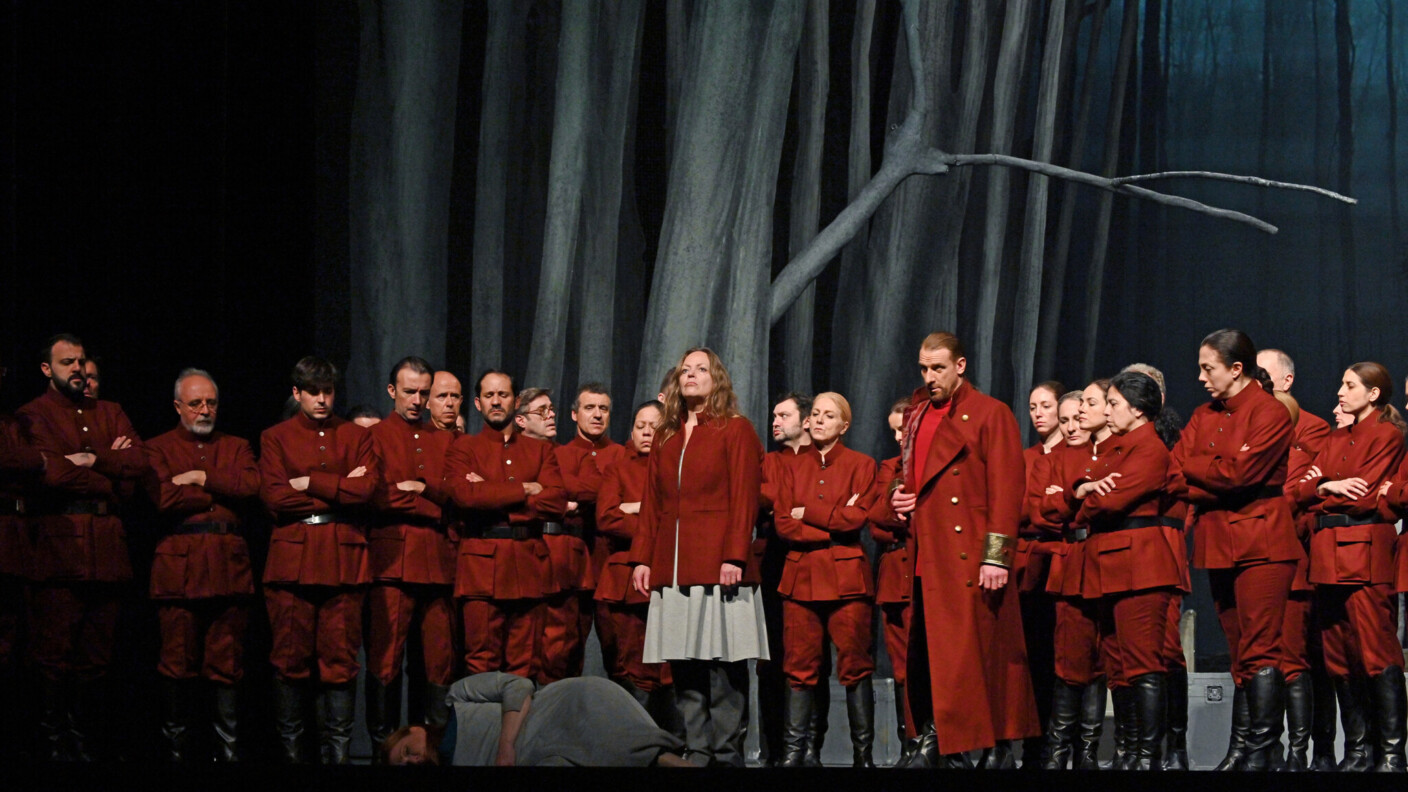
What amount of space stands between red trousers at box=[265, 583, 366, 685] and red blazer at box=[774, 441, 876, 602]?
5.61 feet

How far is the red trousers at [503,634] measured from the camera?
18.2 feet

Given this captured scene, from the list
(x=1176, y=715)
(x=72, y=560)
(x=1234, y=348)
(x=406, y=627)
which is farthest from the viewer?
(x=406, y=627)

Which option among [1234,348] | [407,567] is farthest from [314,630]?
[1234,348]

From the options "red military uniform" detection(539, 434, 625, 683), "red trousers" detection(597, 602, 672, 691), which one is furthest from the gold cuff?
"red military uniform" detection(539, 434, 625, 683)

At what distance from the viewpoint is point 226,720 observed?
534 cm

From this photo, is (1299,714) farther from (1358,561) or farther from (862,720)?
(862,720)

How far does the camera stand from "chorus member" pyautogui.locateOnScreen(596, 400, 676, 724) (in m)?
5.60

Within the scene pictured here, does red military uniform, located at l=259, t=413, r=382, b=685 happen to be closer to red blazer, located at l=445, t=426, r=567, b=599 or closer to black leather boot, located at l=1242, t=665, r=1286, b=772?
red blazer, located at l=445, t=426, r=567, b=599

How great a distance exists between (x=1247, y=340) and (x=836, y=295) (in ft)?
9.53

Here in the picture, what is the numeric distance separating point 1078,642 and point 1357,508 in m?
1.11

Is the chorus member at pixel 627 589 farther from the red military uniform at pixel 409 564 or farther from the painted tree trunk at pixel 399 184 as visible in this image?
the painted tree trunk at pixel 399 184

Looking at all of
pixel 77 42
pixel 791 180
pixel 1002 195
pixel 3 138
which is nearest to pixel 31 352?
pixel 3 138

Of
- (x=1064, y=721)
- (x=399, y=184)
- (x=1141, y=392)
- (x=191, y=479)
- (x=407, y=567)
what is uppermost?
(x=399, y=184)

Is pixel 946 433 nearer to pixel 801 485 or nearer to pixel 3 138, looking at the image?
pixel 801 485
